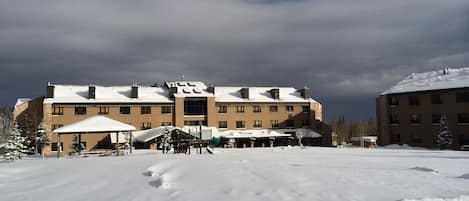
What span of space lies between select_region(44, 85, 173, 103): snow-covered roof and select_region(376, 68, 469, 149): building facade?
90.1 ft

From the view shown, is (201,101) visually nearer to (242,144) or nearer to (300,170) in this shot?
(242,144)

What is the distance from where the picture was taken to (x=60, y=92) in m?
55.7

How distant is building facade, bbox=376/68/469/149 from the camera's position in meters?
51.0

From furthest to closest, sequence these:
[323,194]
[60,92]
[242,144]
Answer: [242,144] < [60,92] < [323,194]

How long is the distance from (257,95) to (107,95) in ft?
66.7

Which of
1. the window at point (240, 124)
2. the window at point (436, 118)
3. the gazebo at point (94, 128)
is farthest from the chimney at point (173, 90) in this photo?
the window at point (436, 118)

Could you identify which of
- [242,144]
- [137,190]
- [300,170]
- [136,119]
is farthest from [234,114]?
[137,190]

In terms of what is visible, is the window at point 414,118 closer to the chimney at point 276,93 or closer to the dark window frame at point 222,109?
the chimney at point 276,93

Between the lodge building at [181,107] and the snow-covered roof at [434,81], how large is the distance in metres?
11.8

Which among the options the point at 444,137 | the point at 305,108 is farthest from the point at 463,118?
the point at 305,108

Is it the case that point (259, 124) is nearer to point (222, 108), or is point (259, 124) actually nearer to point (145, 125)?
point (222, 108)

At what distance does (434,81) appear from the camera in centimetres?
5531

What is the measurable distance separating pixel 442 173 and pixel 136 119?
1691 inches

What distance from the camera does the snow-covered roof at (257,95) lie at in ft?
205
